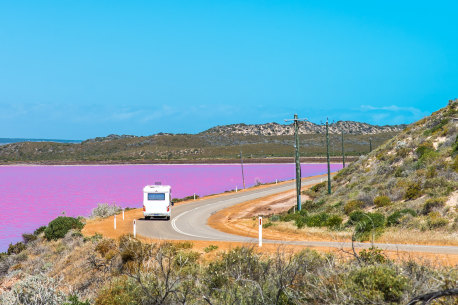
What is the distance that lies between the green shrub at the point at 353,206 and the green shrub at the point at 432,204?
17.8 feet

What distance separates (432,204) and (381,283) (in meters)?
19.9

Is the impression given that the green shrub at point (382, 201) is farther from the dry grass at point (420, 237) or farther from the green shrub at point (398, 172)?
the dry grass at point (420, 237)

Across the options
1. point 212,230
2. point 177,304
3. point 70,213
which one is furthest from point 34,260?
point 70,213

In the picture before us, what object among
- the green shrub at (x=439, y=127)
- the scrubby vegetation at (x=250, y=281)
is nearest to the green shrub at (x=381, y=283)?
the scrubby vegetation at (x=250, y=281)

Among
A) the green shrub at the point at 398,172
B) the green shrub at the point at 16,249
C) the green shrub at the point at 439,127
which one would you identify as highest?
the green shrub at the point at 439,127

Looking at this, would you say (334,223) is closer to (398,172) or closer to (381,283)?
(398,172)

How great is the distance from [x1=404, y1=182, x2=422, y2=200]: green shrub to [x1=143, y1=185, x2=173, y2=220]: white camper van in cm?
1743

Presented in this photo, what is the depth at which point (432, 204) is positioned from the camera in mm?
25828

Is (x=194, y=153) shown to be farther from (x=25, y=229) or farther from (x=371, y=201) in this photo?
(x=371, y=201)

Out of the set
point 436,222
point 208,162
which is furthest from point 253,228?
point 208,162

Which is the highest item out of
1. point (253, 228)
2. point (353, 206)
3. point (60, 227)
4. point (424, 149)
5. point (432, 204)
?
point (424, 149)

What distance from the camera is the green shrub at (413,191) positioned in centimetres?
2928

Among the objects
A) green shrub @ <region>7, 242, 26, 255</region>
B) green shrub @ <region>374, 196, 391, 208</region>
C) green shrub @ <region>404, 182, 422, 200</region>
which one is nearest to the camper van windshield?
green shrub @ <region>7, 242, 26, 255</region>

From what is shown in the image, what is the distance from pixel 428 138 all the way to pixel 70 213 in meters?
38.4
